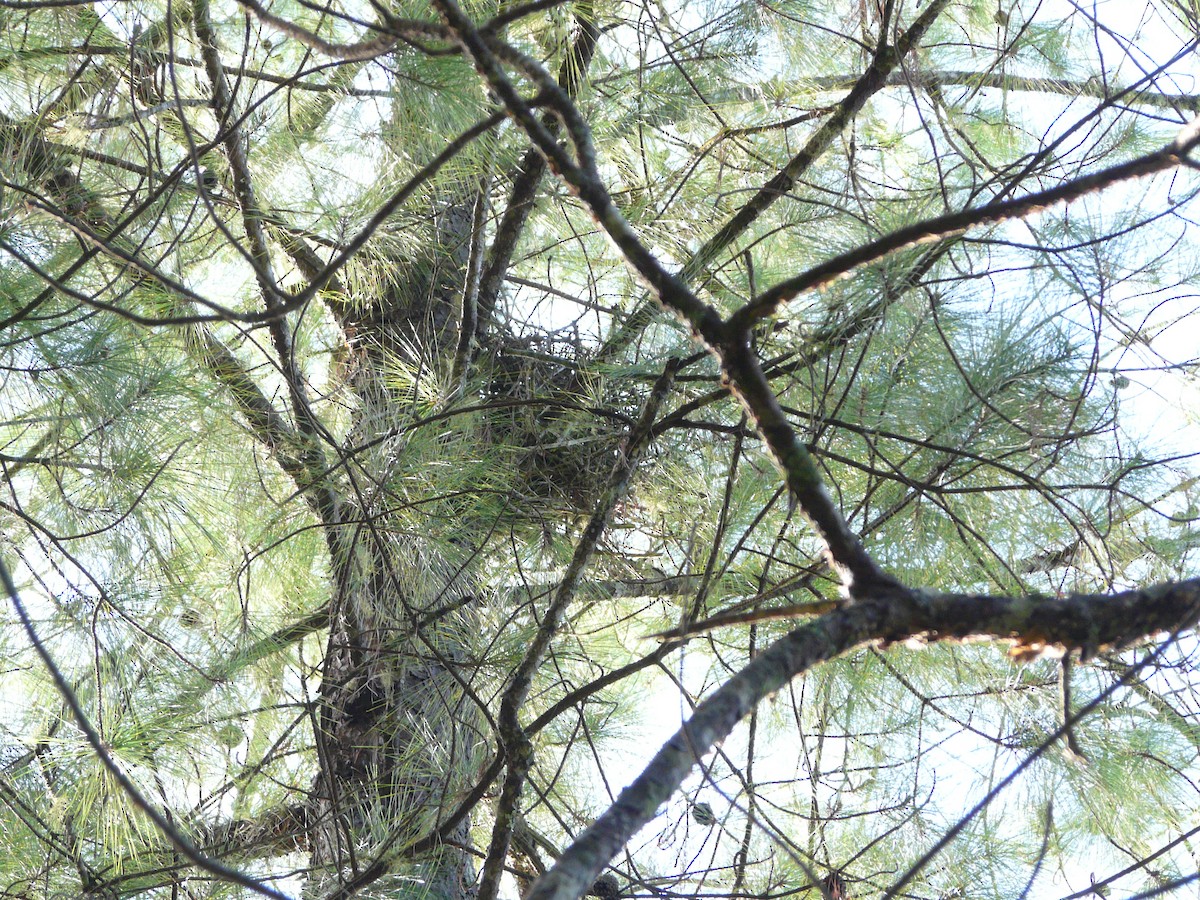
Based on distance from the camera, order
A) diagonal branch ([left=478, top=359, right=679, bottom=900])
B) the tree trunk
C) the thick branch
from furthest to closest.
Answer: the tree trunk
diagonal branch ([left=478, top=359, right=679, bottom=900])
the thick branch

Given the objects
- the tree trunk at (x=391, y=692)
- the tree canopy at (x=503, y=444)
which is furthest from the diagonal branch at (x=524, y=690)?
the tree trunk at (x=391, y=692)

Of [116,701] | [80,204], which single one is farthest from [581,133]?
[116,701]

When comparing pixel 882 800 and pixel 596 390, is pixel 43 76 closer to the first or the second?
pixel 596 390

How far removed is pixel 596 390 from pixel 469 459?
0.69 feet

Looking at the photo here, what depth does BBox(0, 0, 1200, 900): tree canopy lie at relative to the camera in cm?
119

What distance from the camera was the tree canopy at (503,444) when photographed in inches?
46.9

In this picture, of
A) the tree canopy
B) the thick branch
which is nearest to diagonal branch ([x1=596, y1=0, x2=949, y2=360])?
the tree canopy

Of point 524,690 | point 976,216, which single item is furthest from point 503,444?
point 976,216

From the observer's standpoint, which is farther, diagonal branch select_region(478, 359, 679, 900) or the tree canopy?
the tree canopy

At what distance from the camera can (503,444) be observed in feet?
4.73

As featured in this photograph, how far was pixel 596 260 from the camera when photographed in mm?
1772

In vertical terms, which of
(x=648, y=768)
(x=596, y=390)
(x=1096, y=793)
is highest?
(x=596, y=390)

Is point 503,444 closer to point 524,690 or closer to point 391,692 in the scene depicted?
point 391,692

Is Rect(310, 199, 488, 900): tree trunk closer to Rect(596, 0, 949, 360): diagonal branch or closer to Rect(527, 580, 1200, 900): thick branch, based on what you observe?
Rect(596, 0, 949, 360): diagonal branch
